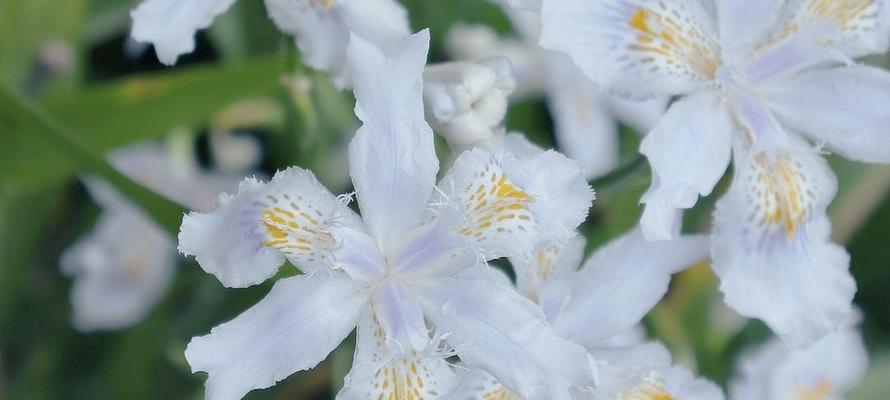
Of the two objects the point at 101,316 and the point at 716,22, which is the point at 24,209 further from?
the point at 716,22

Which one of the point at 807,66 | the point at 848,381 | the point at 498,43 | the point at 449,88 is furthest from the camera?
the point at 498,43

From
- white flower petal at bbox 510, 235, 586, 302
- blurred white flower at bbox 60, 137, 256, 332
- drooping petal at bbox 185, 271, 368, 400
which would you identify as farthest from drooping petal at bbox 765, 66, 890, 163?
blurred white flower at bbox 60, 137, 256, 332

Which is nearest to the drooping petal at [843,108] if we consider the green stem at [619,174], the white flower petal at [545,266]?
the green stem at [619,174]

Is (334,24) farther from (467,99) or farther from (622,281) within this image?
(622,281)

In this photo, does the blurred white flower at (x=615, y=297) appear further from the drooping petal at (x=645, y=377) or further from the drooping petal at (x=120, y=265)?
the drooping petal at (x=120, y=265)

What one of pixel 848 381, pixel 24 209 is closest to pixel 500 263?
pixel 848 381

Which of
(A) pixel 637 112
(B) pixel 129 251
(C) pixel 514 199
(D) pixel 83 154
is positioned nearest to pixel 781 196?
(C) pixel 514 199
